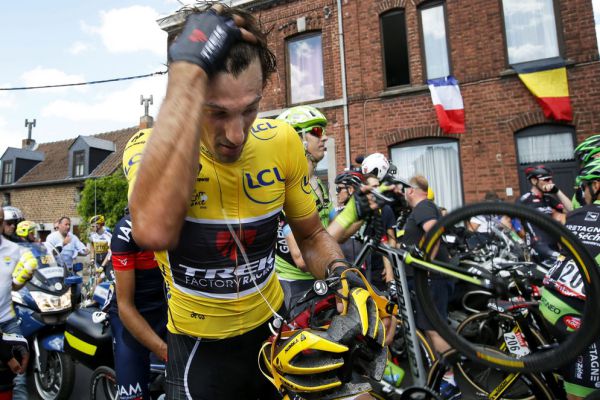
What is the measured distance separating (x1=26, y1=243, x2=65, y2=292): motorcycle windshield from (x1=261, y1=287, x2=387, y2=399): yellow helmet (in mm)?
4335

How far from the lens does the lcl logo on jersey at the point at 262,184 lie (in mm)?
1426

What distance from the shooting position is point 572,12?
8.95 meters

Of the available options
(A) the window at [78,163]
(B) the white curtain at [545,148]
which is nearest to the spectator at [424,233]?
(B) the white curtain at [545,148]

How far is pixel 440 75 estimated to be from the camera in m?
10.3

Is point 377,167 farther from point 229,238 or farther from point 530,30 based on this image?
point 530,30

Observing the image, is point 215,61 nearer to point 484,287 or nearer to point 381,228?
point 381,228

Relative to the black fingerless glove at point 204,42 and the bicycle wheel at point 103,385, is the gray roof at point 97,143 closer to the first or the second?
the bicycle wheel at point 103,385

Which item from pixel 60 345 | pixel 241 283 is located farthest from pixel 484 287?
pixel 60 345

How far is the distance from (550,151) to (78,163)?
26.1 metres

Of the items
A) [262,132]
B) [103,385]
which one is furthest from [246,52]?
[103,385]

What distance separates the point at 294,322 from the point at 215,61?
3.36 feet

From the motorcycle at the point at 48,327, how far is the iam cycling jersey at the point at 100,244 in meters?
4.71

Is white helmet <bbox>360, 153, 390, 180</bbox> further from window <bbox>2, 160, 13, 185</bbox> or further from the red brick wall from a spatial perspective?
window <bbox>2, 160, 13, 185</bbox>

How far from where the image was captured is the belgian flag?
880cm
